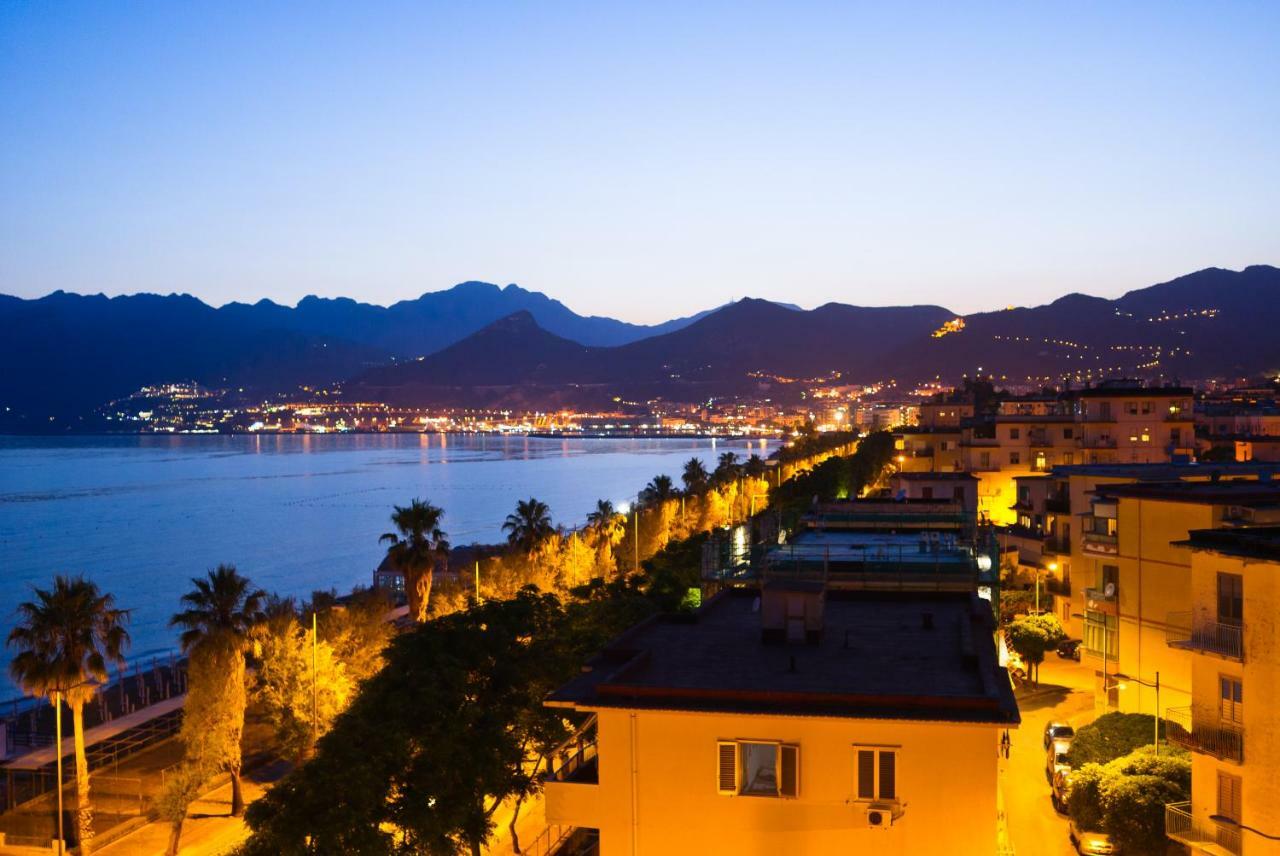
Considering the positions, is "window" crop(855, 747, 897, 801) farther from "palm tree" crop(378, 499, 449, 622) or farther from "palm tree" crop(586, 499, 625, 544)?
"palm tree" crop(586, 499, 625, 544)

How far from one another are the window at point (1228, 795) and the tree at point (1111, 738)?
3966 millimetres

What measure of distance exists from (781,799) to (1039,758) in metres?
14.0

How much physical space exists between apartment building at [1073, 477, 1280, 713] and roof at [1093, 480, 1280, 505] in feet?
0.06

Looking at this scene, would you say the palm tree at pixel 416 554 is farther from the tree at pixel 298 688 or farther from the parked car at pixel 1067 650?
the parked car at pixel 1067 650

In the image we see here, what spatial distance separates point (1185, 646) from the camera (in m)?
14.0

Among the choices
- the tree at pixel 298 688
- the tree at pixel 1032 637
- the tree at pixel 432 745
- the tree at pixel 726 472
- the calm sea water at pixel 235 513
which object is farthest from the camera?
the tree at pixel 726 472

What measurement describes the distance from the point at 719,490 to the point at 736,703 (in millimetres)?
50909

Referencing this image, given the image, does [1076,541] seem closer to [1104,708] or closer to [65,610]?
[1104,708]

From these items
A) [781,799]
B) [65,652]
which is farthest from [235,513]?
[781,799]

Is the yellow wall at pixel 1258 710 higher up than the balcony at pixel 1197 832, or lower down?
higher up

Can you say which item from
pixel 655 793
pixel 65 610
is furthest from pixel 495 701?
pixel 65 610

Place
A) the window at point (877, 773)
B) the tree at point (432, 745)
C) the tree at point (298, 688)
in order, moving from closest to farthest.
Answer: the window at point (877, 773) → the tree at point (432, 745) → the tree at point (298, 688)

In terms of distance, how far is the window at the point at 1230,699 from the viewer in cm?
1335

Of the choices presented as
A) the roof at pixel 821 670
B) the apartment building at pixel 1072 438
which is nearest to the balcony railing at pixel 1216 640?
the roof at pixel 821 670
